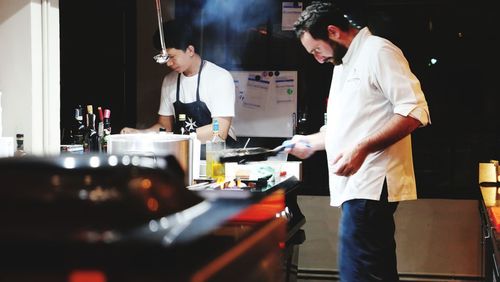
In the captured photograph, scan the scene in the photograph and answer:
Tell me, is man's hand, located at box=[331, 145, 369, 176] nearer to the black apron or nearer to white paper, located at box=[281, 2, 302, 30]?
the black apron

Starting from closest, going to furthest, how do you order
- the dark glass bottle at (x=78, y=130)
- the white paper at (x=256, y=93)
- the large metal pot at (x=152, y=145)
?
the large metal pot at (x=152, y=145)
the dark glass bottle at (x=78, y=130)
the white paper at (x=256, y=93)

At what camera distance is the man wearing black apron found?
4727mm

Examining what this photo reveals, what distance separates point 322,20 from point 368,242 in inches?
41.4

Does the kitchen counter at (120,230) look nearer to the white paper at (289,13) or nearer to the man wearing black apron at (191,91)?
the man wearing black apron at (191,91)

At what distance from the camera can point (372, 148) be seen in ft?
8.66

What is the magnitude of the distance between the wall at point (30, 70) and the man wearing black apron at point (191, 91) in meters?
1.87

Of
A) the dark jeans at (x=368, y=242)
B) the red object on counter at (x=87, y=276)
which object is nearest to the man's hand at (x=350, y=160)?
the dark jeans at (x=368, y=242)

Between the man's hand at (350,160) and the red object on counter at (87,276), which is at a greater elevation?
the red object on counter at (87,276)

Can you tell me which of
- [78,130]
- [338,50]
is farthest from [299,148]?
[78,130]

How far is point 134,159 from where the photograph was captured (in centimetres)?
74

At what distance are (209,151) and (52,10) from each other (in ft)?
3.85

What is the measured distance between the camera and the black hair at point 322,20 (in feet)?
9.64

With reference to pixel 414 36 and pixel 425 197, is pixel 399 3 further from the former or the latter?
pixel 425 197

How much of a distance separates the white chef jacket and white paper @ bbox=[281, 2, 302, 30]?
7.17 ft
